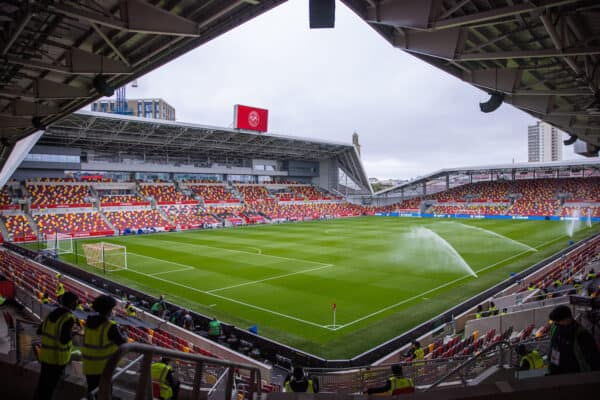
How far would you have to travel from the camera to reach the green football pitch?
16075 mm

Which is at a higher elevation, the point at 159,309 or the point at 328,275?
the point at 159,309

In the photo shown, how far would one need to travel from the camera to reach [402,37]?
30.7 feet

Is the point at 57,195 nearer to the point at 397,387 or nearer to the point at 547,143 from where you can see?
the point at 397,387

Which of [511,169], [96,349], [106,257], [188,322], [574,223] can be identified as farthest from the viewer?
[511,169]

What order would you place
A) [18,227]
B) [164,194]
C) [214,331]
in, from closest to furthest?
[214,331] → [18,227] → [164,194]

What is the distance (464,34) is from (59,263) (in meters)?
26.5

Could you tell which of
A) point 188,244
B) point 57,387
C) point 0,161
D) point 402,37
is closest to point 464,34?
point 402,37

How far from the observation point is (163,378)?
4.56 m

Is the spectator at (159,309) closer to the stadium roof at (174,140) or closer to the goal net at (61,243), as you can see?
the goal net at (61,243)

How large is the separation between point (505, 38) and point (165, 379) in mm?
9904

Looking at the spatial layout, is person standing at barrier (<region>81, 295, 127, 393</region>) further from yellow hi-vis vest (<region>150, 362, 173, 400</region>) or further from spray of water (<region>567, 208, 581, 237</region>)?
spray of water (<region>567, 208, 581, 237</region>)

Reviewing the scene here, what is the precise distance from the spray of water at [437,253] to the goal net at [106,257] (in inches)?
840

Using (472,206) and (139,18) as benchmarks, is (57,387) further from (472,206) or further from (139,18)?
(472,206)

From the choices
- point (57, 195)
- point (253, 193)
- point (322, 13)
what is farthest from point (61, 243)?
point (322, 13)
